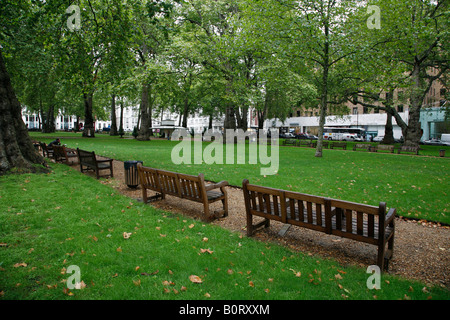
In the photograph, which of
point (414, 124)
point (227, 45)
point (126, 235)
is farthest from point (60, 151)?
point (414, 124)

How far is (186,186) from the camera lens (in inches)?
233

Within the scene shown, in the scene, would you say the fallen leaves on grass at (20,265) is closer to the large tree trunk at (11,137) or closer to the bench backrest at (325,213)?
the bench backrest at (325,213)

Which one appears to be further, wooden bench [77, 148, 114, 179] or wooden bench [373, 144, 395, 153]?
wooden bench [373, 144, 395, 153]

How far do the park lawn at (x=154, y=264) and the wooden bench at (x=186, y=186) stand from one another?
473 millimetres

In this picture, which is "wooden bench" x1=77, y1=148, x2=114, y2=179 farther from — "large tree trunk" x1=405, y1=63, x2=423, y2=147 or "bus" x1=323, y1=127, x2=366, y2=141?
"bus" x1=323, y1=127, x2=366, y2=141

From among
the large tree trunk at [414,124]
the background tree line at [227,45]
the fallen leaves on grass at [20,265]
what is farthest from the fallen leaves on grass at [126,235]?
the large tree trunk at [414,124]

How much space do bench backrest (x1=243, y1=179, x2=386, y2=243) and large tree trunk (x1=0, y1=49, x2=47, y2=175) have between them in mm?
8238

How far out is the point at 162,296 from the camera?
2.88m

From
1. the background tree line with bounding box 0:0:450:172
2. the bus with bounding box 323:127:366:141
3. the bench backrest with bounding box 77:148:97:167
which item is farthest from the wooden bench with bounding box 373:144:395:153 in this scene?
the bus with bounding box 323:127:366:141

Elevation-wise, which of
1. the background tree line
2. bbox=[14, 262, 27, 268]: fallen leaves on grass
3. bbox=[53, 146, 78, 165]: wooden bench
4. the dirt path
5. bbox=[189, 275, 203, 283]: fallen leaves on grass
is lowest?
the dirt path

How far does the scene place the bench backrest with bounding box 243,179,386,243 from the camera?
3.59 metres

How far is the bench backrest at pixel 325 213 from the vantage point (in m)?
3.59
